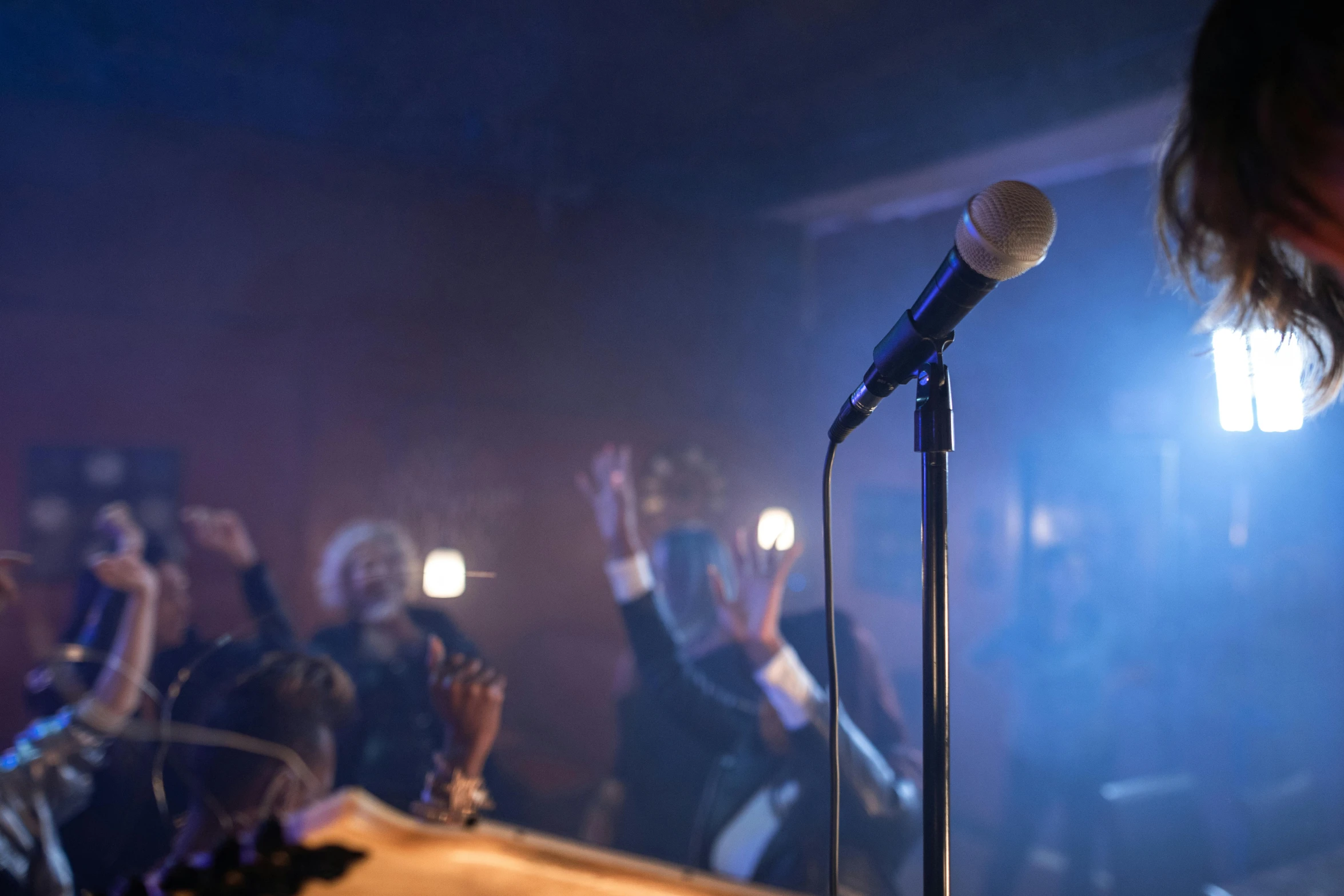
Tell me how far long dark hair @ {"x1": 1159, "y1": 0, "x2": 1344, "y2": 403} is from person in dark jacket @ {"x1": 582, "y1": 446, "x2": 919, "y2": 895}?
181cm

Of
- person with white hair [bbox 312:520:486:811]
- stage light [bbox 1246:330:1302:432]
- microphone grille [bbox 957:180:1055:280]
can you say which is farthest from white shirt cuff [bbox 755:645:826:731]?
microphone grille [bbox 957:180:1055:280]

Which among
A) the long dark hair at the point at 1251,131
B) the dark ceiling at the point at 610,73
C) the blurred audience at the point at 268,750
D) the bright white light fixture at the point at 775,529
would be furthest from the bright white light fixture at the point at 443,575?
the long dark hair at the point at 1251,131

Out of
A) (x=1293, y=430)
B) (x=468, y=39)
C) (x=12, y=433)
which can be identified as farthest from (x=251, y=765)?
(x=1293, y=430)

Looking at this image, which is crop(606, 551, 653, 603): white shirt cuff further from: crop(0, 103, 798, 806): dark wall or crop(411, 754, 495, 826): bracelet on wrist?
crop(411, 754, 495, 826): bracelet on wrist

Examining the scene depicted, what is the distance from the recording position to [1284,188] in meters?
0.50

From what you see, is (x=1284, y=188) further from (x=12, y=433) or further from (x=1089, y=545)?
(x=12, y=433)

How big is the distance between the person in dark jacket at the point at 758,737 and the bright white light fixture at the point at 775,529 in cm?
3

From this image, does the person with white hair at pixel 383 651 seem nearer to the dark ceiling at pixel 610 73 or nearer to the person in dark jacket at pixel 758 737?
the person in dark jacket at pixel 758 737

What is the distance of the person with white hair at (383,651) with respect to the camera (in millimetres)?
2174

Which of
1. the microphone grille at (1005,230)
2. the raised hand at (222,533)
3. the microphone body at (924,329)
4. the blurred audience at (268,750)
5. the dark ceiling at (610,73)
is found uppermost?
the dark ceiling at (610,73)

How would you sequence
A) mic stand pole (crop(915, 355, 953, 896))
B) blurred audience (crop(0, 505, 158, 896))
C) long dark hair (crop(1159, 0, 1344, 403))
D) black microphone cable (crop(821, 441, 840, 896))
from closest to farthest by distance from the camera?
long dark hair (crop(1159, 0, 1344, 403))
mic stand pole (crop(915, 355, 953, 896))
black microphone cable (crop(821, 441, 840, 896))
blurred audience (crop(0, 505, 158, 896))

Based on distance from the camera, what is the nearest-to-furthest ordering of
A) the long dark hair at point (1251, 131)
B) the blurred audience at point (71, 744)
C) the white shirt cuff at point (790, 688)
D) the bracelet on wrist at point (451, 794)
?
the long dark hair at point (1251, 131) → the blurred audience at point (71, 744) → the bracelet on wrist at point (451, 794) → the white shirt cuff at point (790, 688)

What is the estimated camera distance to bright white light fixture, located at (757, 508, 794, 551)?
2.37 meters

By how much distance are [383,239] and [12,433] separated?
1043mm
